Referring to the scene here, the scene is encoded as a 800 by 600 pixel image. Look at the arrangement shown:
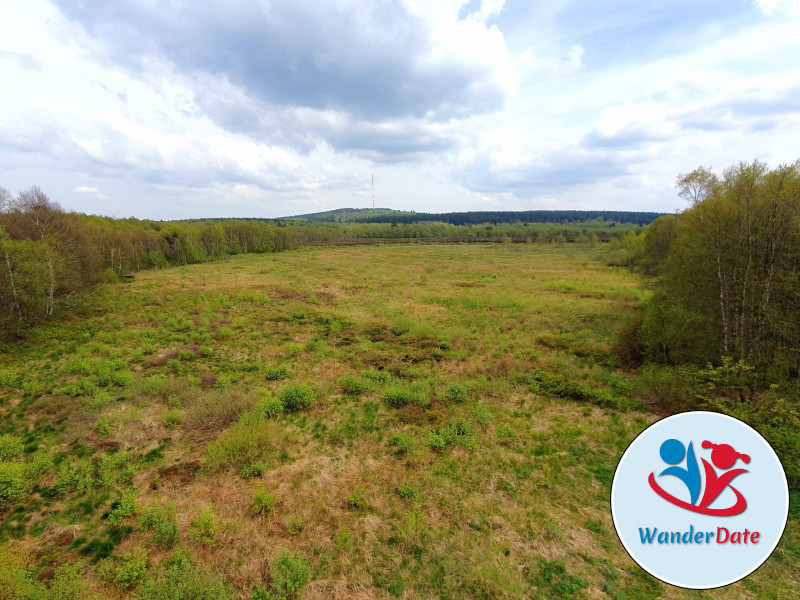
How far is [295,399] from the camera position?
42.4ft

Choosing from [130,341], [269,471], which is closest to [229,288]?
[130,341]

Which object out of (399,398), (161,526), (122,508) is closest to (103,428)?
(122,508)

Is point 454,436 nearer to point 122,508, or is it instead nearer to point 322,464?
point 322,464

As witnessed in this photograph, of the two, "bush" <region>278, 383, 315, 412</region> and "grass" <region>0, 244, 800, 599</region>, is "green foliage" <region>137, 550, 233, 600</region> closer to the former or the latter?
"grass" <region>0, 244, 800, 599</region>

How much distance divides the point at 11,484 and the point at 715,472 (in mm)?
16133

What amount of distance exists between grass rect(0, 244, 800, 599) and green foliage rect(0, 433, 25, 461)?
0.05 metres

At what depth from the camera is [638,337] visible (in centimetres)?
1775

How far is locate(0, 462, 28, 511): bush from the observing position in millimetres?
8133

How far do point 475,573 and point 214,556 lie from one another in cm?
576

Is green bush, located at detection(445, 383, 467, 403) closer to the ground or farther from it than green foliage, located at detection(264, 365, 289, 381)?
closer to the ground

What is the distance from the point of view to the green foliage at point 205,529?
7192mm

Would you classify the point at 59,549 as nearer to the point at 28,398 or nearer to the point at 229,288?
the point at 28,398

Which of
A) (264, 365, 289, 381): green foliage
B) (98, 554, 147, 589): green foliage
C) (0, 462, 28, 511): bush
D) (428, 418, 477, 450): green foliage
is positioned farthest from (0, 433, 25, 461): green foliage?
(428, 418, 477, 450): green foliage

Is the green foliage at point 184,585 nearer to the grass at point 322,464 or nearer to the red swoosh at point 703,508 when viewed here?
the grass at point 322,464
